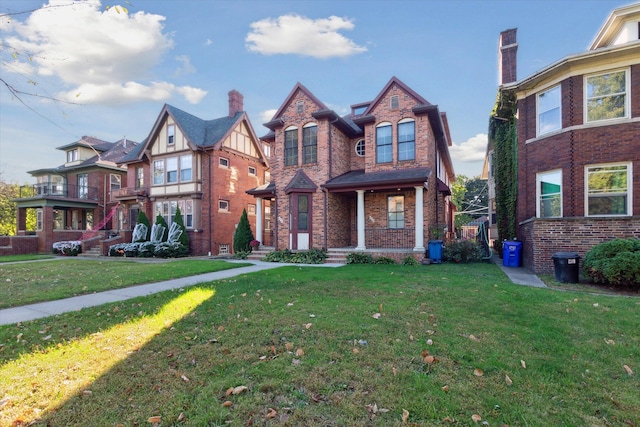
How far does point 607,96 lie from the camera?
1059cm

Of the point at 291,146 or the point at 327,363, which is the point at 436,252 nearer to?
the point at 291,146

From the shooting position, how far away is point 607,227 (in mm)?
9742

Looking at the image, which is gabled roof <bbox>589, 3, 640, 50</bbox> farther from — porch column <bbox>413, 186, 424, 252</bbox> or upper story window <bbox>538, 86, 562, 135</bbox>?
porch column <bbox>413, 186, 424, 252</bbox>

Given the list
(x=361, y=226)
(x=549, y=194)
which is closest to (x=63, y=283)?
(x=361, y=226)

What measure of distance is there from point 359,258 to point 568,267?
24.2ft

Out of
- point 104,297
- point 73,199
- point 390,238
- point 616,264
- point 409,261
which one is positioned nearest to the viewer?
point 104,297

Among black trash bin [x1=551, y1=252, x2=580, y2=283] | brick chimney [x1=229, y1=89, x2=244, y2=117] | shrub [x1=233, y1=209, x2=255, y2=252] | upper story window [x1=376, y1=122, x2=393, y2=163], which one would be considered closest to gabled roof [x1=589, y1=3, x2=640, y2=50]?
black trash bin [x1=551, y1=252, x2=580, y2=283]

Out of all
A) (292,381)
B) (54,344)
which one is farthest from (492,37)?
(54,344)

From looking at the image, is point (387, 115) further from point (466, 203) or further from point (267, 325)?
point (466, 203)

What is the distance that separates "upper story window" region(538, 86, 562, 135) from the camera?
1150cm

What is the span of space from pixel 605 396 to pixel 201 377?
157 inches

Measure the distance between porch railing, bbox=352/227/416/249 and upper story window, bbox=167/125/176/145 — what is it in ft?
48.7

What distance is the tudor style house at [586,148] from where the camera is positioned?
33.0 feet

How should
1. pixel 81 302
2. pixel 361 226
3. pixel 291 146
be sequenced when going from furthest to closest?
pixel 291 146 → pixel 361 226 → pixel 81 302
